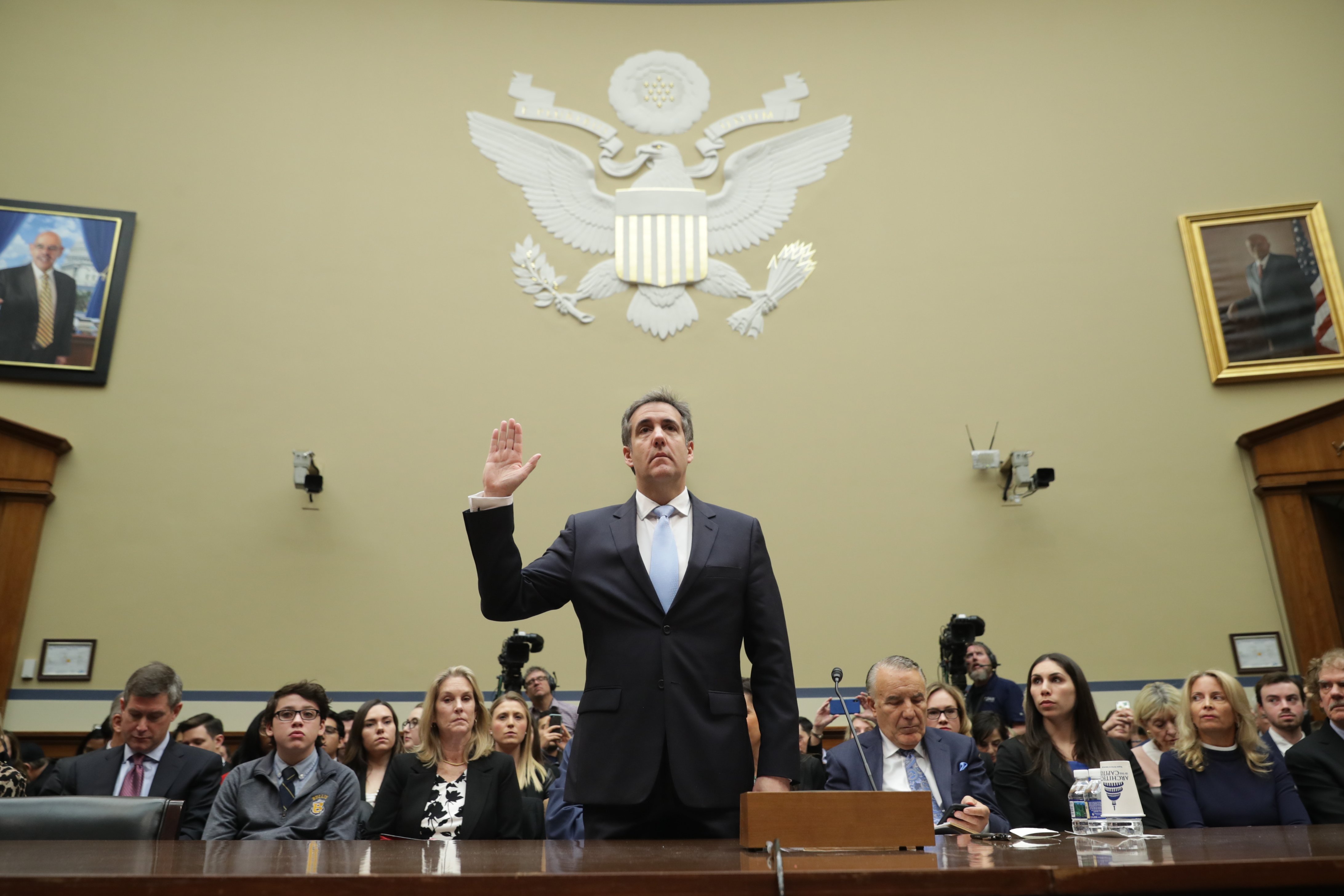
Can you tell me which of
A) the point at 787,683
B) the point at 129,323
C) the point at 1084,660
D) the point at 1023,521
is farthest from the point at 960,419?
the point at 129,323

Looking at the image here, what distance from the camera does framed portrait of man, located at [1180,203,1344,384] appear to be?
6.26 meters

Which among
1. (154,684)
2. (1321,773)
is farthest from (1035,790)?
(154,684)

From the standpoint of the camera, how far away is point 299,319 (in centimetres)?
641

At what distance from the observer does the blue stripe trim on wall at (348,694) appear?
18.3 ft

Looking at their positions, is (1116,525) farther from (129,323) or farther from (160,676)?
(129,323)

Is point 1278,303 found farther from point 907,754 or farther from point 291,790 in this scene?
point 291,790

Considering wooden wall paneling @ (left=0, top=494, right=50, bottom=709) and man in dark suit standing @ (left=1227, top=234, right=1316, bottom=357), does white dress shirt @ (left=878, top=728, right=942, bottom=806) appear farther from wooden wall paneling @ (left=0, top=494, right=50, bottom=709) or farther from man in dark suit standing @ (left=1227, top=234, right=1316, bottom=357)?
wooden wall paneling @ (left=0, top=494, right=50, bottom=709)

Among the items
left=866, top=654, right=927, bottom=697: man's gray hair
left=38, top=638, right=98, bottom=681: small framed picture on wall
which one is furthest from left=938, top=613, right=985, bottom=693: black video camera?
left=38, top=638, right=98, bottom=681: small framed picture on wall

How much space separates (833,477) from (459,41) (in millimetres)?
4162

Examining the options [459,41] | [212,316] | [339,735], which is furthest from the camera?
[459,41]

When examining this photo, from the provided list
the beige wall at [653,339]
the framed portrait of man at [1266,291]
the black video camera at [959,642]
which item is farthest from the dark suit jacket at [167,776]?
the framed portrait of man at [1266,291]

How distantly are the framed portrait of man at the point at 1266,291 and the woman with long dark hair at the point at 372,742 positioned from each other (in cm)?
551

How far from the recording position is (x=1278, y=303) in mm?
6375

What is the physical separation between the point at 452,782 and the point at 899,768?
4.53 ft
